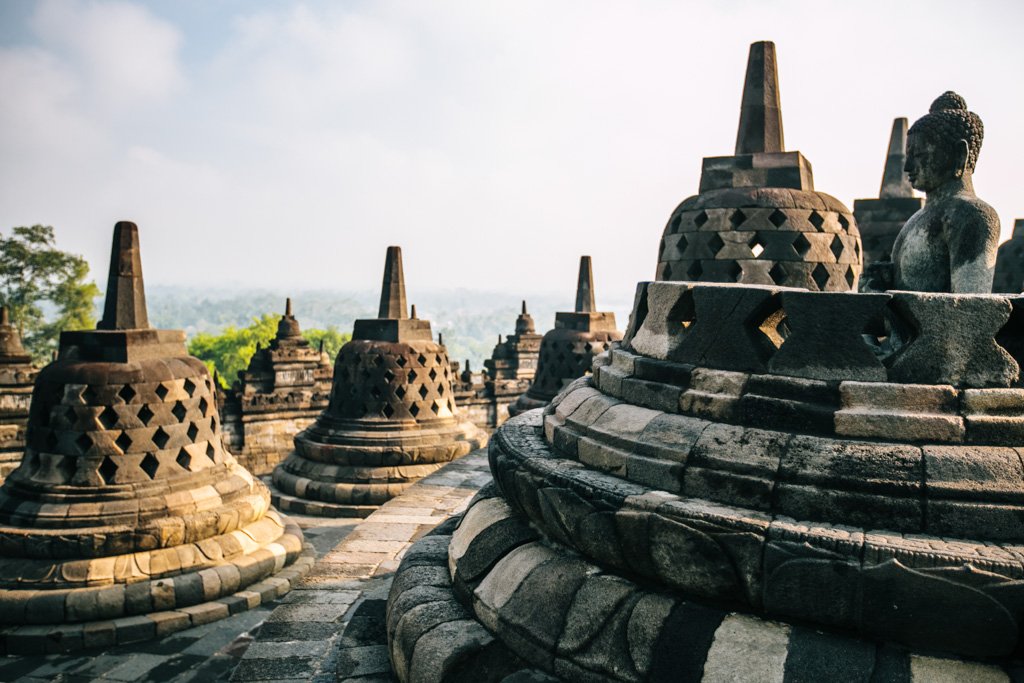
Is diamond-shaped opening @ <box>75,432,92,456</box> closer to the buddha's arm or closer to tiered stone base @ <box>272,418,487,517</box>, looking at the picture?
tiered stone base @ <box>272,418,487,517</box>

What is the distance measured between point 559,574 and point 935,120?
2265 millimetres

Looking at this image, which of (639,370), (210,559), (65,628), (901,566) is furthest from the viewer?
(210,559)

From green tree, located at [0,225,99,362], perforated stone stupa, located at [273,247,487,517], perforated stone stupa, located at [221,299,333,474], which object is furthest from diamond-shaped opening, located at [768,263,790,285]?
green tree, located at [0,225,99,362]

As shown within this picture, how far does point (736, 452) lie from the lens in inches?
88.4

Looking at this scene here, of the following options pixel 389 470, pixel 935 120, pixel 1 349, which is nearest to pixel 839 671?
pixel 935 120

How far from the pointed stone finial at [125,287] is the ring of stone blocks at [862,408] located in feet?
19.9

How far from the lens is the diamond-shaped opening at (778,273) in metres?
6.09

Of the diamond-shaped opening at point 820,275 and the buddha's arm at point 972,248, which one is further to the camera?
the diamond-shaped opening at point 820,275

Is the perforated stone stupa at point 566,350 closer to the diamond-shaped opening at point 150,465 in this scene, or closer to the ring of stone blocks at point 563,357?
the ring of stone blocks at point 563,357

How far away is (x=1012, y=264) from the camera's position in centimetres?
708

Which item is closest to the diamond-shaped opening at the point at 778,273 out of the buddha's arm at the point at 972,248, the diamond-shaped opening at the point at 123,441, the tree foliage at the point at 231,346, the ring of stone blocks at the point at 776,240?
the ring of stone blocks at the point at 776,240

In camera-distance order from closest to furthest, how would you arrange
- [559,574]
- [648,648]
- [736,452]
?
[648,648], [736,452], [559,574]

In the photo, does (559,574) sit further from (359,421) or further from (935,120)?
(359,421)

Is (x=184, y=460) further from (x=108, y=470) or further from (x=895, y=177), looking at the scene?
(x=895, y=177)
